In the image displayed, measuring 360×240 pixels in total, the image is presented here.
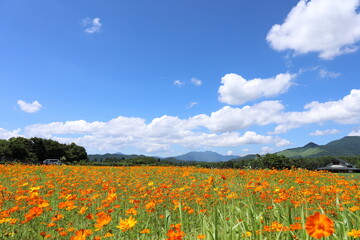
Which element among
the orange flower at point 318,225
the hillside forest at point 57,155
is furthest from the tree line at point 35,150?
the orange flower at point 318,225

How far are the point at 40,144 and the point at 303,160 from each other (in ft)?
280

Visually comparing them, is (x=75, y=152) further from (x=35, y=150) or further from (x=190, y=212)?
(x=190, y=212)

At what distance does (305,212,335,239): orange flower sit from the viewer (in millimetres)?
1338

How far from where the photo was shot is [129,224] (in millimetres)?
2707

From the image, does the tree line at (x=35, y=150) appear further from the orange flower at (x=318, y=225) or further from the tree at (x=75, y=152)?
the orange flower at (x=318, y=225)

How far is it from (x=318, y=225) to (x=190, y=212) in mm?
2981

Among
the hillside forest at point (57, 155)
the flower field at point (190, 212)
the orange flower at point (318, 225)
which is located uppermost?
the hillside forest at point (57, 155)

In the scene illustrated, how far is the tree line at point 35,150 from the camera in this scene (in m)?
61.9

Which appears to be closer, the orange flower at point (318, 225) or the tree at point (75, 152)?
the orange flower at point (318, 225)

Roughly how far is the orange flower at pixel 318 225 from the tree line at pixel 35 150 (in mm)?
57394

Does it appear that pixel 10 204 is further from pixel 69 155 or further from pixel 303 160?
pixel 303 160

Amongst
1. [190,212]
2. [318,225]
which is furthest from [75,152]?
[318,225]

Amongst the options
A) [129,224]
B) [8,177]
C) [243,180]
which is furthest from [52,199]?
[243,180]

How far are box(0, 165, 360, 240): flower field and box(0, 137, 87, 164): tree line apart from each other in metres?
51.2
